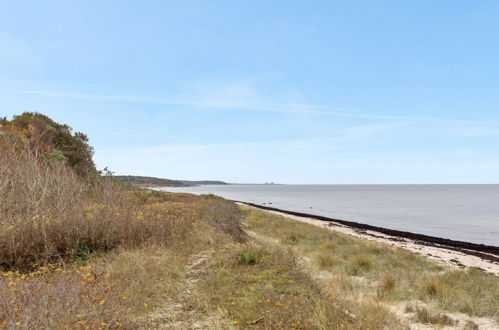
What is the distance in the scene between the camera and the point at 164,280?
6.49 m

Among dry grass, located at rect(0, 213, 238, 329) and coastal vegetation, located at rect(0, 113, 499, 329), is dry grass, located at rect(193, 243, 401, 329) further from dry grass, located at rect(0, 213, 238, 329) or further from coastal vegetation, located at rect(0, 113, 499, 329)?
dry grass, located at rect(0, 213, 238, 329)

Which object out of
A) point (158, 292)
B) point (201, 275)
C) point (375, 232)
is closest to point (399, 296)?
point (201, 275)

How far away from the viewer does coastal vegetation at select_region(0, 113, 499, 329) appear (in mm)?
4672

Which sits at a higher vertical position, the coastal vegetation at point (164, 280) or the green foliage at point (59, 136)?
the green foliage at point (59, 136)

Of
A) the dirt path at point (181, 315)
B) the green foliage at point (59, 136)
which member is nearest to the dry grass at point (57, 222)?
the dirt path at point (181, 315)

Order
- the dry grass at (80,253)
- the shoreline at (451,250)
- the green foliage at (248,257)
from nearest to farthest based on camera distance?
the dry grass at (80,253) → the green foliage at (248,257) → the shoreline at (451,250)

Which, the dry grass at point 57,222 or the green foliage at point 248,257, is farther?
the green foliage at point 248,257

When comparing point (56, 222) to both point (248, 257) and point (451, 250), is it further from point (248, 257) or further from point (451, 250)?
point (451, 250)

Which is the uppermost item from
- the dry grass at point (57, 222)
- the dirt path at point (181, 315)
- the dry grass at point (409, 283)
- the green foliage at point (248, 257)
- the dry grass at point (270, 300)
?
the dry grass at point (57, 222)

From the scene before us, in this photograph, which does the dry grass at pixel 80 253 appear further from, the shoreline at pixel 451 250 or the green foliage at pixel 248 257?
the shoreline at pixel 451 250

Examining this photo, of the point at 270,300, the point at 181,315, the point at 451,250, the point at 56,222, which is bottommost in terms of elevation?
the point at 451,250

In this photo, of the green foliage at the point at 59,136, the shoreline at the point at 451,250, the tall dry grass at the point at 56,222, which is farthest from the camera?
the green foliage at the point at 59,136

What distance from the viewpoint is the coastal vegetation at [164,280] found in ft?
15.3

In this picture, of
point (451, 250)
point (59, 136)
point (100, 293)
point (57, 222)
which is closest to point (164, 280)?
point (100, 293)
